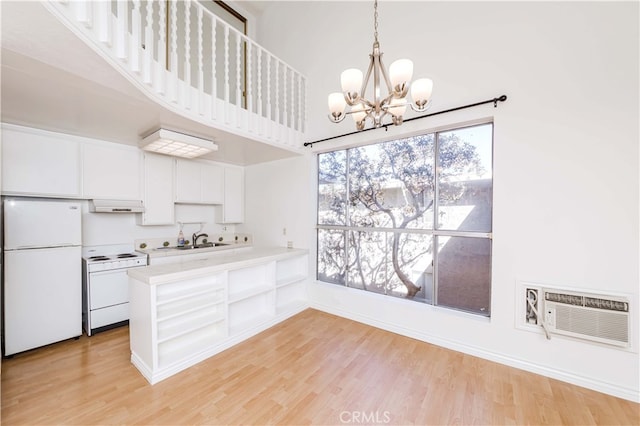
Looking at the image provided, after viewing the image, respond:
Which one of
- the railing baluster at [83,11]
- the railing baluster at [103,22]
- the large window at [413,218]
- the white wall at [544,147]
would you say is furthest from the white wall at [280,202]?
the railing baluster at [83,11]

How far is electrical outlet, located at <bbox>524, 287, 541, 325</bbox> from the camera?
7.35ft

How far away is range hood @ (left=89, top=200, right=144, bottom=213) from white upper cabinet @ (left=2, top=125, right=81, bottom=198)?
0.77 feet

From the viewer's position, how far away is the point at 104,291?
300cm

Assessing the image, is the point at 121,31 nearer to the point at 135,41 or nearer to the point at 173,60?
the point at 135,41

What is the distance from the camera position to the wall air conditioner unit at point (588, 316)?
196 centimetres

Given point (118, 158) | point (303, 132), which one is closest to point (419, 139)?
point (303, 132)

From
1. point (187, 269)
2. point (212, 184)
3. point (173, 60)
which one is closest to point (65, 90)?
point (173, 60)

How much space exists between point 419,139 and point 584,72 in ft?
4.52

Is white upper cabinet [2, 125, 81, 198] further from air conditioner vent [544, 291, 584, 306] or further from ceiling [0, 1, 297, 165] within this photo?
air conditioner vent [544, 291, 584, 306]

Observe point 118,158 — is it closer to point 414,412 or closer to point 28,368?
point 28,368

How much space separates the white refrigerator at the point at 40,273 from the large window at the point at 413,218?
295 cm

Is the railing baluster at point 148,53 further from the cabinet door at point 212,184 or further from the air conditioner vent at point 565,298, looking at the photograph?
the air conditioner vent at point 565,298

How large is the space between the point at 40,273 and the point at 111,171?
1.36 metres

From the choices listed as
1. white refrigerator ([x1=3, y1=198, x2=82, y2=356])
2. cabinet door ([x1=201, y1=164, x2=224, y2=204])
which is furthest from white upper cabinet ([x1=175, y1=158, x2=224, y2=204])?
white refrigerator ([x1=3, y1=198, x2=82, y2=356])
